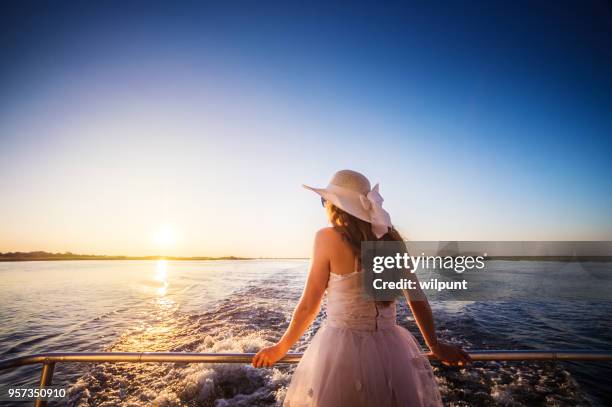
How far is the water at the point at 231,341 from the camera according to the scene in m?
5.77

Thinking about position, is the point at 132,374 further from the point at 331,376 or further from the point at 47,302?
the point at 47,302

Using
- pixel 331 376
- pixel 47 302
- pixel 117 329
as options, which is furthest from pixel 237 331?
pixel 47 302

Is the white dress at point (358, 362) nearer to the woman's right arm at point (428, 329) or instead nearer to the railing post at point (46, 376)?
the woman's right arm at point (428, 329)

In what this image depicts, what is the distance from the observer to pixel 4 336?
35.1 feet

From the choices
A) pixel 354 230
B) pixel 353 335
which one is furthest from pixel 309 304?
pixel 354 230

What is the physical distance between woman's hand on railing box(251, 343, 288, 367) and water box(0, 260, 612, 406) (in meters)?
4.59

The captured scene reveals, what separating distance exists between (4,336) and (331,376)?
15.6 meters

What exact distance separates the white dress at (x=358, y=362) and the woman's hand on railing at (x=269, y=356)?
178 mm

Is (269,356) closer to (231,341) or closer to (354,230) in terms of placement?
(354,230)

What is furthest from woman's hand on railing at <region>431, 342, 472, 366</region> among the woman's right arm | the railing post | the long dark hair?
the railing post

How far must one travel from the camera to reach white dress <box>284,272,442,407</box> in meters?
1.54

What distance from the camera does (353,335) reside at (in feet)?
5.46

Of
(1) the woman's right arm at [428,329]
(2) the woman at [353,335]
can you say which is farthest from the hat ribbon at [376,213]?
(1) the woman's right arm at [428,329]

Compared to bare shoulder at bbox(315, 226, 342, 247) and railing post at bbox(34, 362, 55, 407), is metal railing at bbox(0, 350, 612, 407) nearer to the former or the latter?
railing post at bbox(34, 362, 55, 407)
